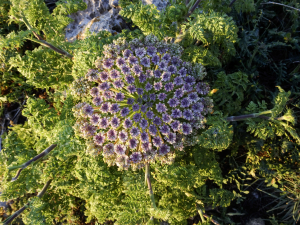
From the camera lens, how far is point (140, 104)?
3686mm

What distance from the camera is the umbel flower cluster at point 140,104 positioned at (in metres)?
3.43

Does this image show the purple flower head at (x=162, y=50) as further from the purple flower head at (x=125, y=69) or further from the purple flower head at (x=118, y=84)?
the purple flower head at (x=118, y=84)

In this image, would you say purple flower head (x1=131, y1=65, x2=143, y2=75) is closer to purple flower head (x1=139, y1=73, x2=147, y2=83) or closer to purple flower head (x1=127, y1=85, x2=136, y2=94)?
purple flower head (x1=139, y1=73, x2=147, y2=83)

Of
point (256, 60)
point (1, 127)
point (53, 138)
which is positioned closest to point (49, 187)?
point (53, 138)

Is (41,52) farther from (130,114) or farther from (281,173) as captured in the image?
(281,173)

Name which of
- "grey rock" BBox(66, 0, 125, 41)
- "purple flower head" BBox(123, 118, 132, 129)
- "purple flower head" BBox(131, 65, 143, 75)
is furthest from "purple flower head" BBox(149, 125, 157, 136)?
"grey rock" BBox(66, 0, 125, 41)

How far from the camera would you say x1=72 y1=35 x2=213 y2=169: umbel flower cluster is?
343 cm

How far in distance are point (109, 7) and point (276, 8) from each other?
464 cm

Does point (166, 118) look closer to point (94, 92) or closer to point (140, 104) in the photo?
point (140, 104)

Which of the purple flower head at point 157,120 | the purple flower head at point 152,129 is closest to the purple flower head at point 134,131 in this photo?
the purple flower head at point 152,129

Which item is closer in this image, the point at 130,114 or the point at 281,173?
the point at 130,114

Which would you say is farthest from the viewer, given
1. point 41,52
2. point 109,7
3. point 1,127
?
point 1,127

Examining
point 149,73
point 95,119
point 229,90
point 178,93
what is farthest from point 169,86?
point 229,90

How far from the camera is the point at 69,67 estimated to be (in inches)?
191
